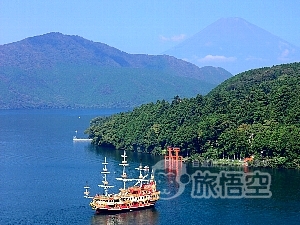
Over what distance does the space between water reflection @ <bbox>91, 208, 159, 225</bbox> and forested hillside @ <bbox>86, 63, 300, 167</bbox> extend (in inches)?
732

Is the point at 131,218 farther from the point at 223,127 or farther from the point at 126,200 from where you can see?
the point at 223,127

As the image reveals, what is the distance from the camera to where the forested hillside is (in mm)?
55688

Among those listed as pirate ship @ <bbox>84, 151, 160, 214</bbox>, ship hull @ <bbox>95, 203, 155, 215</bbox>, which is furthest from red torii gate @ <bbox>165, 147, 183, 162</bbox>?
ship hull @ <bbox>95, 203, 155, 215</bbox>

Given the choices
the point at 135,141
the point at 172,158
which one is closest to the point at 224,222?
the point at 172,158

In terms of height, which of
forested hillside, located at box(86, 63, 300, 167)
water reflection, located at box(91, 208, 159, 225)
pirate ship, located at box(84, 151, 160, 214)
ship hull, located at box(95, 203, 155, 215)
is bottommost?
water reflection, located at box(91, 208, 159, 225)

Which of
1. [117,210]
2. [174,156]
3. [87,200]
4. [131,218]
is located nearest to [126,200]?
[117,210]

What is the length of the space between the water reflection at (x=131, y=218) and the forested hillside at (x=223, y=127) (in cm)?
1860

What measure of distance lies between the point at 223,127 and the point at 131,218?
2451 cm

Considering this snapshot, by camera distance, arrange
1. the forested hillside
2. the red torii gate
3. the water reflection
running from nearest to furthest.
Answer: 1. the water reflection
2. the forested hillside
3. the red torii gate

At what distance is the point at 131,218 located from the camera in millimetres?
37812

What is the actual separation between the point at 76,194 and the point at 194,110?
2775 centimetres

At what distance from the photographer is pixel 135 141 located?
2660 inches

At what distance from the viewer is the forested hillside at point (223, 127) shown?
55688mm

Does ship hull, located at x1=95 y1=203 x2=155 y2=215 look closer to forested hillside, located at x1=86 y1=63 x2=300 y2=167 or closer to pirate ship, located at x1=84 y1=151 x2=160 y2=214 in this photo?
pirate ship, located at x1=84 y1=151 x2=160 y2=214
